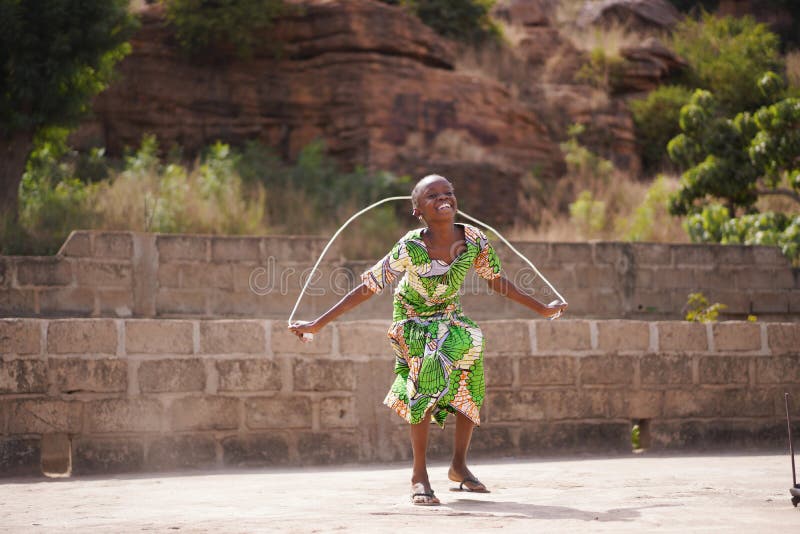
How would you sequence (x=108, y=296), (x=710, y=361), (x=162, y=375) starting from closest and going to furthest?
1. (x=162, y=375)
2. (x=710, y=361)
3. (x=108, y=296)

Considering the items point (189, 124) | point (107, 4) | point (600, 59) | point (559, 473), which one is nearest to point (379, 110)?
point (189, 124)

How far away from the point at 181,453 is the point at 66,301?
205 inches

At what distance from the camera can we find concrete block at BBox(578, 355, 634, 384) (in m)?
7.20

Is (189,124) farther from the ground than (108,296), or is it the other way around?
(189,124)

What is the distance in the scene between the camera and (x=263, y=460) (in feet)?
21.9

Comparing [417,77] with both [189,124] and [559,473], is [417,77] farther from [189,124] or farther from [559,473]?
[559,473]

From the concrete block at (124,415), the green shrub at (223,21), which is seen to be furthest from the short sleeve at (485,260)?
the green shrub at (223,21)

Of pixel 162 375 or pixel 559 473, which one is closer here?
pixel 559 473

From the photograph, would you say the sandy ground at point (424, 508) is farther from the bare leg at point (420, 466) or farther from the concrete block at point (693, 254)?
the concrete block at point (693, 254)

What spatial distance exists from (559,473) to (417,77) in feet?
44.4

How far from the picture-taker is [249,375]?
6652 millimetres

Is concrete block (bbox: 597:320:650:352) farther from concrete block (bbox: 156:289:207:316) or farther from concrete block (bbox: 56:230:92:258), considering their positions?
concrete block (bbox: 56:230:92:258)

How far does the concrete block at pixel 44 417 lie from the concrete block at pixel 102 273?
5.09 m

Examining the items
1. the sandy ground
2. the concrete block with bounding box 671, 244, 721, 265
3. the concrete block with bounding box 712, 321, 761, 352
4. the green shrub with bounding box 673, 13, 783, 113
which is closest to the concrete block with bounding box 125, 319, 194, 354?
the sandy ground
